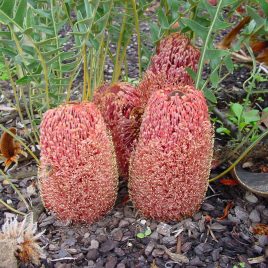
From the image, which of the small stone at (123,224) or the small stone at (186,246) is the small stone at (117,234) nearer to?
the small stone at (123,224)

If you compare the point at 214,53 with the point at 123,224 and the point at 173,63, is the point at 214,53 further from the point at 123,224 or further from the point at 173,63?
the point at 123,224

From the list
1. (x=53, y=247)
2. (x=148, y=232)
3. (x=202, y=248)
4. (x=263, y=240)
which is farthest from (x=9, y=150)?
(x=263, y=240)

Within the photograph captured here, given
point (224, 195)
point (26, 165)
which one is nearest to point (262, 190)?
point (224, 195)

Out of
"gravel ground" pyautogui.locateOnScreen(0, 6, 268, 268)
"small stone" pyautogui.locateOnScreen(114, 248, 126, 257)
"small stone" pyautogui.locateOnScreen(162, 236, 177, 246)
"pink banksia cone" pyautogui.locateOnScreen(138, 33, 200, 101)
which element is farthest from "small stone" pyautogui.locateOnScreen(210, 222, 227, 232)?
"pink banksia cone" pyautogui.locateOnScreen(138, 33, 200, 101)

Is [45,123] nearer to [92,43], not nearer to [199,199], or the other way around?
[92,43]

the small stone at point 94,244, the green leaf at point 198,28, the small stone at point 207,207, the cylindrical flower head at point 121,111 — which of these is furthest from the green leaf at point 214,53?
the small stone at point 94,244

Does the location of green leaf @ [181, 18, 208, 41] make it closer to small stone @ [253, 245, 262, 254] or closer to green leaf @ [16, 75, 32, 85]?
green leaf @ [16, 75, 32, 85]
